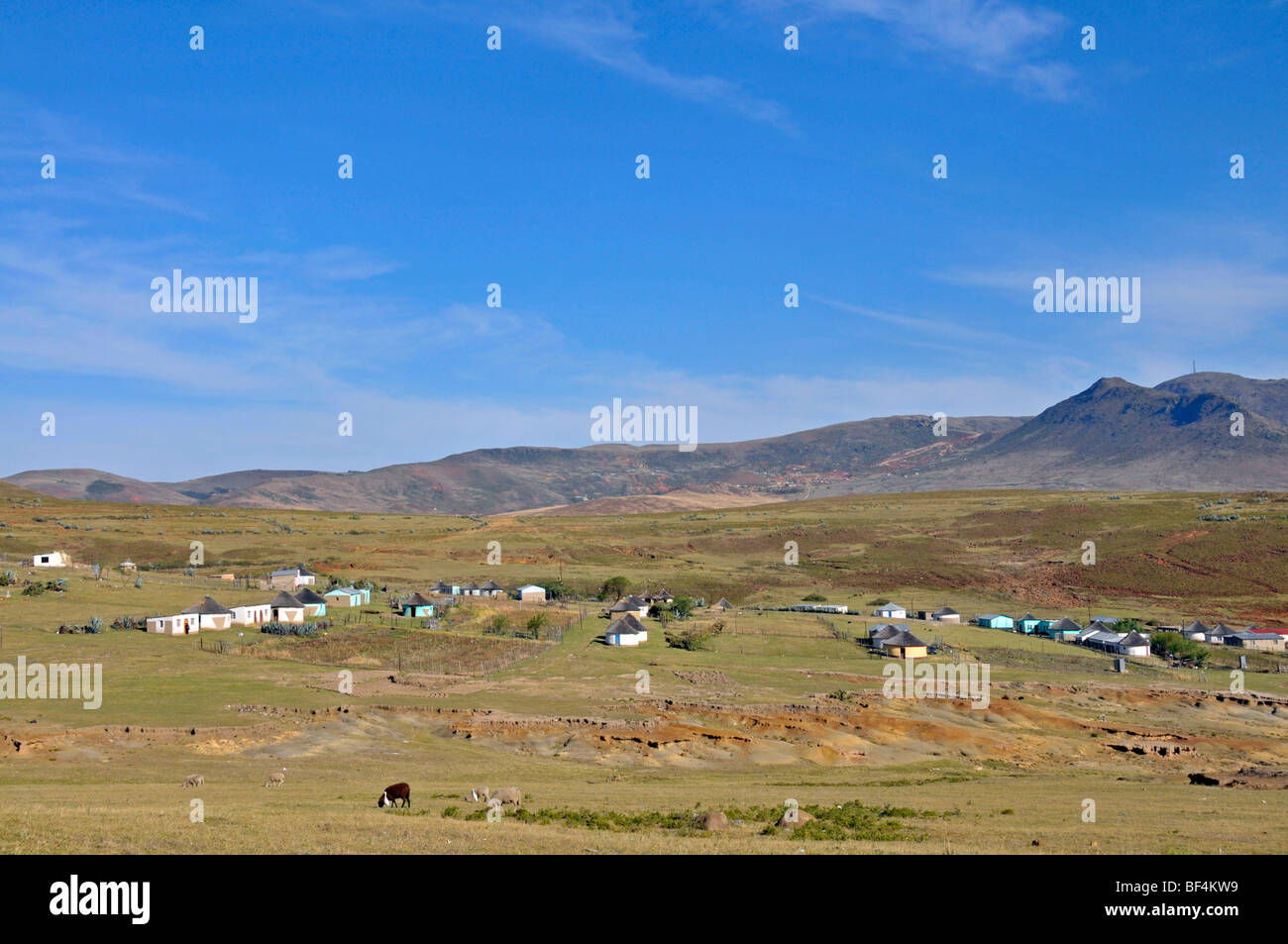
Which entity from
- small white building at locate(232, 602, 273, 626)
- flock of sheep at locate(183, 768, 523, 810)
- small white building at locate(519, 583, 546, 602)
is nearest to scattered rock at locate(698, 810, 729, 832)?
flock of sheep at locate(183, 768, 523, 810)

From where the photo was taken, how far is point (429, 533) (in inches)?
5994

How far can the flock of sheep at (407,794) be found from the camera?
25.5m

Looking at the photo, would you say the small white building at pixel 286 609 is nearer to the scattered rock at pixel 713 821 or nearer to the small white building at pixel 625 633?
the small white building at pixel 625 633

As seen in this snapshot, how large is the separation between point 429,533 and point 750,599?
6396cm

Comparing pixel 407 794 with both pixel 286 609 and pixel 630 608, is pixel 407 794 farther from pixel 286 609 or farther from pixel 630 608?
pixel 630 608

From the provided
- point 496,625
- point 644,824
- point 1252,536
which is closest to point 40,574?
point 496,625

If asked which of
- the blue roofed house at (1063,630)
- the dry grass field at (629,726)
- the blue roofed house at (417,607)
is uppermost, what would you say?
the blue roofed house at (417,607)

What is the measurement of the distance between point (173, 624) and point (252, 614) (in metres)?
7.61

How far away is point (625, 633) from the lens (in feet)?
234

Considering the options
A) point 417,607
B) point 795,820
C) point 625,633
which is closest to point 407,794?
point 795,820

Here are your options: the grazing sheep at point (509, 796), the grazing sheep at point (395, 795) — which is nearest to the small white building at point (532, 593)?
the grazing sheep at point (509, 796)

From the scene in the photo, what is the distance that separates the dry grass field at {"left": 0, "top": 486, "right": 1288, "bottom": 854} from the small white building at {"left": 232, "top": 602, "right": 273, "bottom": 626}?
3.10 meters

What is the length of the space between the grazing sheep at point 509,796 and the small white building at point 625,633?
43226 millimetres

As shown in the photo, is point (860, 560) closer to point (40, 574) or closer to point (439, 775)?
point (40, 574)
